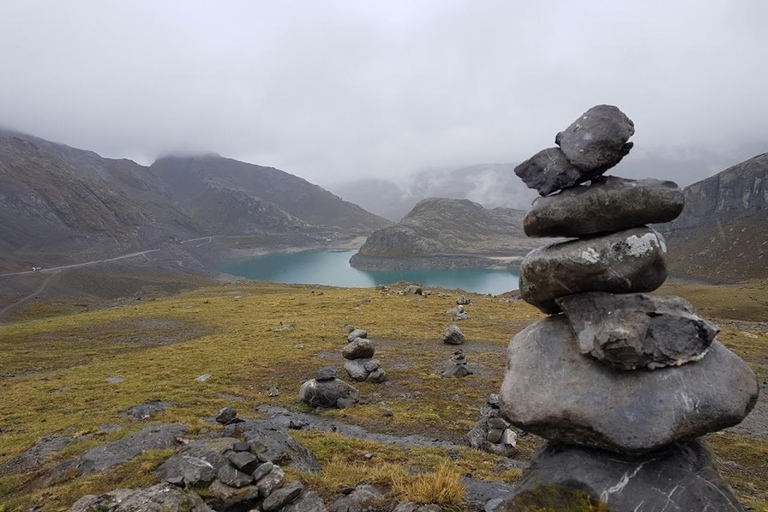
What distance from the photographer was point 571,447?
1203 centimetres

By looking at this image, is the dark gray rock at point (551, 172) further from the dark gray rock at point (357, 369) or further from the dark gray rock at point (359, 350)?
the dark gray rock at point (359, 350)

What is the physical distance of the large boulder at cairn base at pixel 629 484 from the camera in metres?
10.0

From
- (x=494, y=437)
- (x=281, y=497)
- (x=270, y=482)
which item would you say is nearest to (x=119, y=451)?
(x=270, y=482)

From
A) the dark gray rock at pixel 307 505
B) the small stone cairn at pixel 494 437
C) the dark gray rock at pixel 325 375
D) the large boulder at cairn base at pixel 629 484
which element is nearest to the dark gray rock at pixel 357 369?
the dark gray rock at pixel 325 375

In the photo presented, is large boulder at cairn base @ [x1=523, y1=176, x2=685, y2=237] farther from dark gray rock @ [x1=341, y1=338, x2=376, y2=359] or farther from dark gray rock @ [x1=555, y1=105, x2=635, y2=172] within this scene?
dark gray rock @ [x1=341, y1=338, x2=376, y2=359]

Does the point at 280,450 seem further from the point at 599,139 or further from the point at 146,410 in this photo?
the point at 599,139

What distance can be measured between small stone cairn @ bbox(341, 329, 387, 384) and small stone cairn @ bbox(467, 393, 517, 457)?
1226 cm

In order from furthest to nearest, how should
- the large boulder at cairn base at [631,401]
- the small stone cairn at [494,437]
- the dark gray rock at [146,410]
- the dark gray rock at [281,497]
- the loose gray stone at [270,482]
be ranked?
the dark gray rock at [146,410] < the small stone cairn at [494,437] < the loose gray stone at [270,482] < the dark gray rock at [281,497] < the large boulder at cairn base at [631,401]

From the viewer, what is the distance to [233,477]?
13.0 metres

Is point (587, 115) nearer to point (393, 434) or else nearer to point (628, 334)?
point (628, 334)

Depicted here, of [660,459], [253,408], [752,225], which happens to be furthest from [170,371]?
[752,225]

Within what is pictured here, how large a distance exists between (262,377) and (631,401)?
29407mm

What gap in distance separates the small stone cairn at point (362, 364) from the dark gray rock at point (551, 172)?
22.7 meters

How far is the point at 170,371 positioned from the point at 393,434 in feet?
77.5
